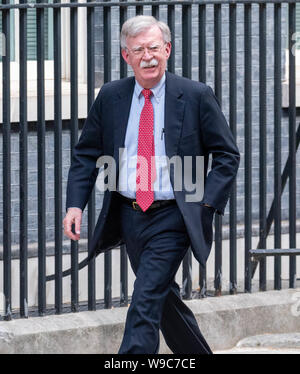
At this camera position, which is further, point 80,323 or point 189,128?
point 80,323

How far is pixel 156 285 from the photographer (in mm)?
5836

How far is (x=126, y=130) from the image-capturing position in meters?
6.00

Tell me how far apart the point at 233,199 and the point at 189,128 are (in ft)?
5.46

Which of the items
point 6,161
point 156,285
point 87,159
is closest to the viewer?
point 156,285

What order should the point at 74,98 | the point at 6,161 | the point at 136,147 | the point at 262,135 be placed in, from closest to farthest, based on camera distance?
the point at 136,147, the point at 6,161, the point at 74,98, the point at 262,135

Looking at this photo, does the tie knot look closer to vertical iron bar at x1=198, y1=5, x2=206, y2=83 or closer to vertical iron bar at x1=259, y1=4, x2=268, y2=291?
vertical iron bar at x1=198, y1=5, x2=206, y2=83

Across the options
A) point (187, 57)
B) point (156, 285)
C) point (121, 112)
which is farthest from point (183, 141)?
point (187, 57)

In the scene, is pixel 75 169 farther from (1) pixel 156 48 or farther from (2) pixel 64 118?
(2) pixel 64 118

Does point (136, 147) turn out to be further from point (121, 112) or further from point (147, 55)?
point (147, 55)

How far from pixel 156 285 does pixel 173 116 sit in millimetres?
812

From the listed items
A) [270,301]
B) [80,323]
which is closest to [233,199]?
[270,301]

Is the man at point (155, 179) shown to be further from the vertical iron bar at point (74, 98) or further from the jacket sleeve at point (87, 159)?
the vertical iron bar at point (74, 98)
